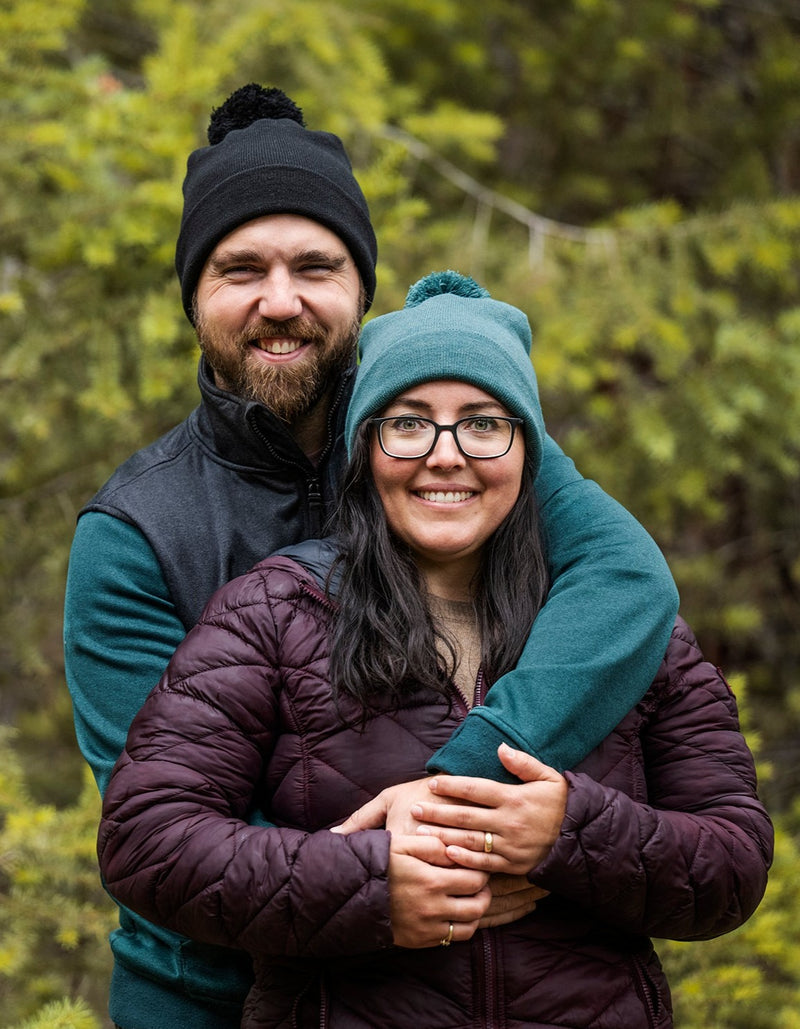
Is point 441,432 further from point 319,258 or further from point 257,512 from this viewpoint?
point 319,258

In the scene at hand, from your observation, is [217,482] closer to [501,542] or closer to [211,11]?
[501,542]

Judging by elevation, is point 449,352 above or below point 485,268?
below

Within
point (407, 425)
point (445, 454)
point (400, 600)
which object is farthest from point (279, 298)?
point (400, 600)

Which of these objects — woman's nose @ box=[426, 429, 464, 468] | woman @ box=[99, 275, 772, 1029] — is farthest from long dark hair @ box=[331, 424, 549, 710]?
woman's nose @ box=[426, 429, 464, 468]

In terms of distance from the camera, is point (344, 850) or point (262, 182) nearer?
point (344, 850)

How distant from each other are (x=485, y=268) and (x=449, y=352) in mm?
→ 2717

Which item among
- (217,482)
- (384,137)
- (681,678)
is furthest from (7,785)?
(384,137)

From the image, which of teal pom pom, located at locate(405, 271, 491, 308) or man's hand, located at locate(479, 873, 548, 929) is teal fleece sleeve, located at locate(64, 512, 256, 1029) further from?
teal pom pom, located at locate(405, 271, 491, 308)

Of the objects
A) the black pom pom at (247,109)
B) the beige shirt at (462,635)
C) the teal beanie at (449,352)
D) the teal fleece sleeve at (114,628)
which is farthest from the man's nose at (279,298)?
the beige shirt at (462,635)

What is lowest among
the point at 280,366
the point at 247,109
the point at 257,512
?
the point at 257,512

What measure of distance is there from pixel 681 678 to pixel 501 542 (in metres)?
0.43

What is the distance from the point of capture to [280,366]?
2420 mm

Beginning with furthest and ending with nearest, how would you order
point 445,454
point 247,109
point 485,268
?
point 485,268 → point 247,109 → point 445,454

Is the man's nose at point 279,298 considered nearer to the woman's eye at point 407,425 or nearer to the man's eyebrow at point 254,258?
the man's eyebrow at point 254,258
